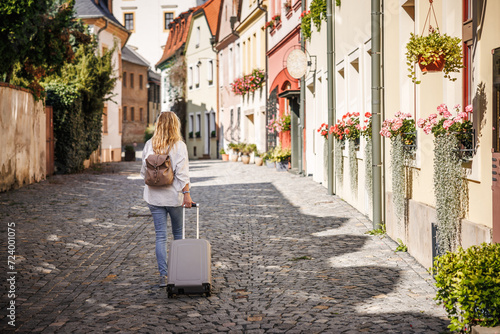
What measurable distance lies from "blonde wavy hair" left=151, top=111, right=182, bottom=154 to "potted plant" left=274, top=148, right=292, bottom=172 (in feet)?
57.0

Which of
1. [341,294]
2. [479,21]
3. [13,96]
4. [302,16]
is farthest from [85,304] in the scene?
[302,16]

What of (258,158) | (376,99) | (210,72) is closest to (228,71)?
(210,72)

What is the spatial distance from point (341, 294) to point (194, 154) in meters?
Answer: 39.4

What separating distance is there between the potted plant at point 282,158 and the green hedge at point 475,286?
64.0ft

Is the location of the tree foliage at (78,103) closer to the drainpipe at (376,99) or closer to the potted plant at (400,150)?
the drainpipe at (376,99)

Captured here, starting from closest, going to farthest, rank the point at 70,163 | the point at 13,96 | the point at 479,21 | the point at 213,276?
1. the point at 479,21
2. the point at 213,276
3. the point at 13,96
4. the point at 70,163

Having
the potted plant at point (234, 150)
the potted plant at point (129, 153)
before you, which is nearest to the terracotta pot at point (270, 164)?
the potted plant at point (234, 150)

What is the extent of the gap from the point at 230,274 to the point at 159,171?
1.53m

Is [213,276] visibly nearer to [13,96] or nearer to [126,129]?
[13,96]

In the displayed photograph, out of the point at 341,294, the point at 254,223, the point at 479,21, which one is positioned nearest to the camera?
the point at 479,21

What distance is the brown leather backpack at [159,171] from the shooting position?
260 inches

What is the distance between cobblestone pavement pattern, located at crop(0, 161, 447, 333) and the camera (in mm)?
5512

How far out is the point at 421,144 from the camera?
7793 millimetres

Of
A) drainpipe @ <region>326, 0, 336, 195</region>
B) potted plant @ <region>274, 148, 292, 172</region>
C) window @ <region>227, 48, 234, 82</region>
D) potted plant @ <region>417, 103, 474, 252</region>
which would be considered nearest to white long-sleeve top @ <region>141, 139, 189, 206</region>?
potted plant @ <region>417, 103, 474, 252</region>
